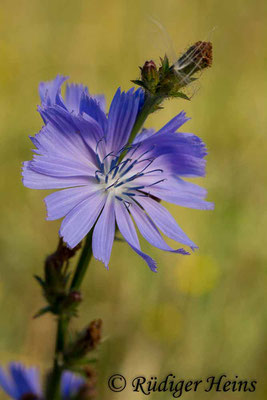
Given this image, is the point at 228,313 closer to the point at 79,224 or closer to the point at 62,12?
the point at 79,224

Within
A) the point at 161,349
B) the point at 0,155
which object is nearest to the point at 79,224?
the point at 161,349

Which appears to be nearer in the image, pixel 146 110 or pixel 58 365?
pixel 146 110

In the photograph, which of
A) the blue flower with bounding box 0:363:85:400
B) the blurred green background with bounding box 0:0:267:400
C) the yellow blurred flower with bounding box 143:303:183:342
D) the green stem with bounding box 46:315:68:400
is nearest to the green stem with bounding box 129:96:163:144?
the green stem with bounding box 46:315:68:400

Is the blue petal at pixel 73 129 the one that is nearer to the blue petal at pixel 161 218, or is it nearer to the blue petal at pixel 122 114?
the blue petal at pixel 122 114

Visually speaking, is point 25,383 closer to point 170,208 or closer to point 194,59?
point 194,59

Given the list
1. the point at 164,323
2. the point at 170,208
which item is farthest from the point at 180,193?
the point at 170,208

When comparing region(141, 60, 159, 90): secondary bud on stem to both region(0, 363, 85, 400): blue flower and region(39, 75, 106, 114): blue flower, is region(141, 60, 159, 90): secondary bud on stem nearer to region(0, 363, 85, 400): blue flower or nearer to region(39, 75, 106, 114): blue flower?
region(39, 75, 106, 114): blue flower
